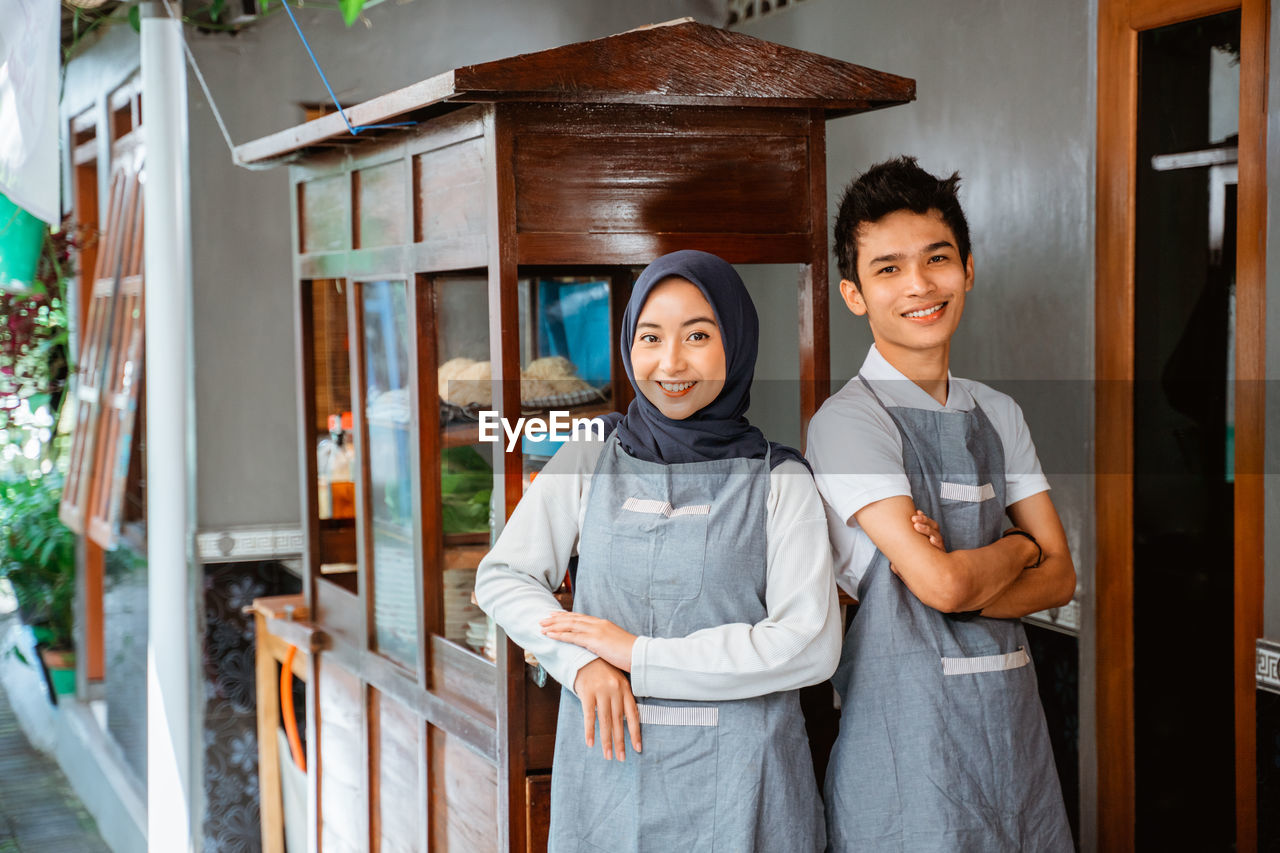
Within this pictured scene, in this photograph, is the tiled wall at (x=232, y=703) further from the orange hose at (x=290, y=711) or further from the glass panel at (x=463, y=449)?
the glass panel at (x=463, y=449)

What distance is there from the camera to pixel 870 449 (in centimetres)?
119

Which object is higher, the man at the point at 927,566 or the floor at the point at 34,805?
the man at the point at 927,566

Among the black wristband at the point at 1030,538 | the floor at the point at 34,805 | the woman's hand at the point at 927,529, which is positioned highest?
the woman's hand at the point at 927,529

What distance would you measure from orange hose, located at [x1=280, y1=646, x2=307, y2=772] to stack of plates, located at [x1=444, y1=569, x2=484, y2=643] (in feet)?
1.70

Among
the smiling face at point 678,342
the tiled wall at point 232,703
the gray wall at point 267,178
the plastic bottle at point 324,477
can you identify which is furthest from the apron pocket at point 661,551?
the tiled wall at point 232,703

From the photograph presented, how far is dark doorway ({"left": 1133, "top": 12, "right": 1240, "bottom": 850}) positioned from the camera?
1781 mm

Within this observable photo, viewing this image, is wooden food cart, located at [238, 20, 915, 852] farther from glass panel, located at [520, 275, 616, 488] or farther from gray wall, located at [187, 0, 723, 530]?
gray wall, located at [187, 0, 723, 530]

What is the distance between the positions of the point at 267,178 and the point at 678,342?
119 cm

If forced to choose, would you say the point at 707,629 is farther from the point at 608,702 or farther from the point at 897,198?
the point at 897,198

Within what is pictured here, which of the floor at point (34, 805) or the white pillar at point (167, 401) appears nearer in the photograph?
the white pillar at point (167, 401)

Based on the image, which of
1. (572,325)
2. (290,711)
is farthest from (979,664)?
(290,711)

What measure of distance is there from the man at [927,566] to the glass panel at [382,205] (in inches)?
24.0

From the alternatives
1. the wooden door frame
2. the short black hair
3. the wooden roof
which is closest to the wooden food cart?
the wooden roof

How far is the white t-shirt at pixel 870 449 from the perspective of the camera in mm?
1171
